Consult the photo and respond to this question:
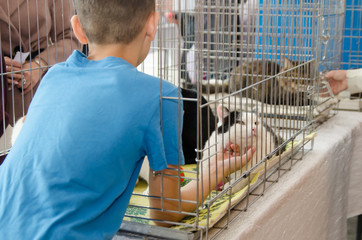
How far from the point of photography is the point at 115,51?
0.74 m

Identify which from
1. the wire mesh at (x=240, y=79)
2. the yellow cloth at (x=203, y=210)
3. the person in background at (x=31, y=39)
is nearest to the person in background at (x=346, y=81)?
the wire mesh at (x=240, y=79)

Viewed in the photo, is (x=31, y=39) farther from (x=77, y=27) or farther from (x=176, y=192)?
(x=176, y=192)

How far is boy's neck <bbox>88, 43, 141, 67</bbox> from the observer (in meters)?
0.74

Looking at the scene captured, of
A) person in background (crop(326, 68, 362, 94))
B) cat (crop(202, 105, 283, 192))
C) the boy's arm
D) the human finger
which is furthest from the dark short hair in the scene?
person in background (crop(326, 68, 362, 94))

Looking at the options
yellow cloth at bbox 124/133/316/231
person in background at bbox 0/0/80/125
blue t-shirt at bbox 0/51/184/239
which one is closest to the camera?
blue t-shirt at bbox 0/51/184/239

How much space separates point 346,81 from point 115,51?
1403 millimetres

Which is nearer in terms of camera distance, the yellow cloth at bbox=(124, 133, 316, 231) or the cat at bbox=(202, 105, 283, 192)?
the yellow cloth at bbox=(124, 133, 316, 231)

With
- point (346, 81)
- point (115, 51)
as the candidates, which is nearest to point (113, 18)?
point (115, 51)

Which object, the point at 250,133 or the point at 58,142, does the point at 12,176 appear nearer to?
the point at 58,142

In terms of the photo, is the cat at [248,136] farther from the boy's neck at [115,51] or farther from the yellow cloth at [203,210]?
the boy's neck at [115,51]

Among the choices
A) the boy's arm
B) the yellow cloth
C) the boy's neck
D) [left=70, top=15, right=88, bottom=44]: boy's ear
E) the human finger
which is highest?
[left=70, top=15, right=88, bottom=44]: boy's ear

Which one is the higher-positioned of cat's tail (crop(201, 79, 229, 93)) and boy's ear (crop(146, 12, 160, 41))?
boy's ear (crop(146, 12, 160, 41))

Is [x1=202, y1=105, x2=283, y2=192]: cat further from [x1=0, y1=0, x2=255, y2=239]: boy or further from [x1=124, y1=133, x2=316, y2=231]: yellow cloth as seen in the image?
[x1=0, y1=0, x2=255, y2=239]: boy

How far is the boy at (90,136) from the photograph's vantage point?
Answer: 0.66 meters
